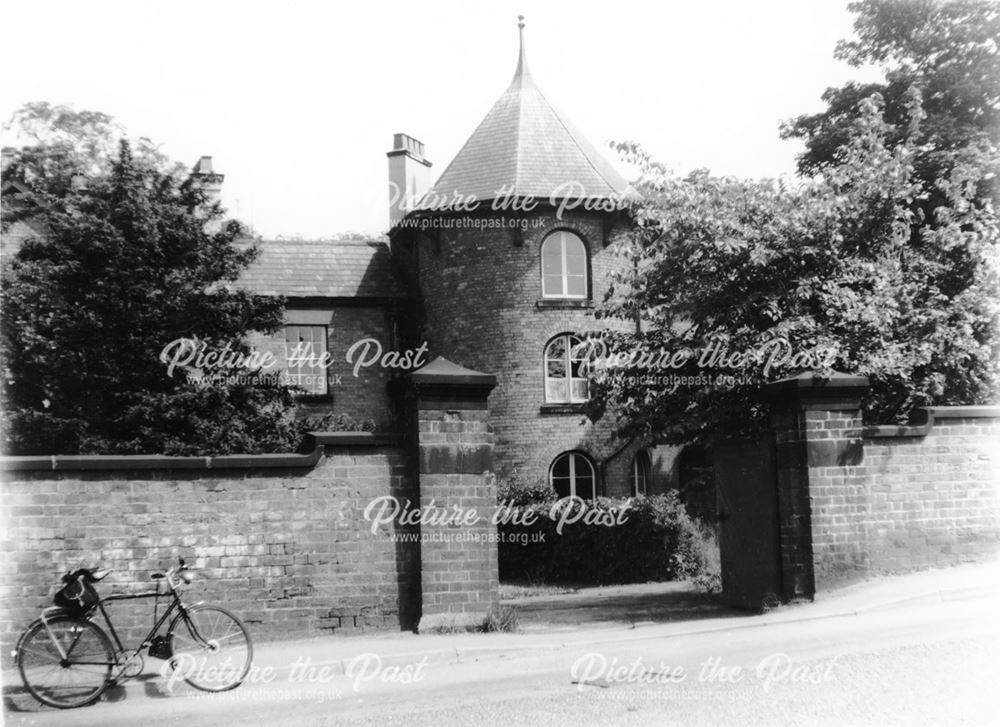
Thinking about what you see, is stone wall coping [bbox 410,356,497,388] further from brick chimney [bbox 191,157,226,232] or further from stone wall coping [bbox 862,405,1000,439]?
brick chimney [bbox 191,157,226,232]

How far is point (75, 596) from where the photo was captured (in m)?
8.12

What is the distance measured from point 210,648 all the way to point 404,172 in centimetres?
2234

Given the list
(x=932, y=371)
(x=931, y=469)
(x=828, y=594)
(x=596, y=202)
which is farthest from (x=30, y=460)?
(x=596, y=202)

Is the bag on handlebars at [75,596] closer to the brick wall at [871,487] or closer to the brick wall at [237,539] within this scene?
the brick wall at [237,539]

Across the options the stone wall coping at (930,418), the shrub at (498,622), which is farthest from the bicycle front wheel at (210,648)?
the stone wall coping at (930,418)

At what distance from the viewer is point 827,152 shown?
25656mm

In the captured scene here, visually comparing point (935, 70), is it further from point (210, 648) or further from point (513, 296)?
point (210, 648)

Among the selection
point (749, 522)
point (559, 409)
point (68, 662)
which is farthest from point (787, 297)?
point (559, 409)

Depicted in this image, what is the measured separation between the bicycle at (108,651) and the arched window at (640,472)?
1682 cm

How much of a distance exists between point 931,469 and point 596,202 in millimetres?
14452

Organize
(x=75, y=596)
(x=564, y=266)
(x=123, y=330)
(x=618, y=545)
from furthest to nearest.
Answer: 1. (x=564, y=266)
2. (x=618, y=545)
3. (x=123, y=330)
4. (x=75, y=596)

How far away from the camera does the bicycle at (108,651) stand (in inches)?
311

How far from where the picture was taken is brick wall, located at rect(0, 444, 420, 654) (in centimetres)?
891

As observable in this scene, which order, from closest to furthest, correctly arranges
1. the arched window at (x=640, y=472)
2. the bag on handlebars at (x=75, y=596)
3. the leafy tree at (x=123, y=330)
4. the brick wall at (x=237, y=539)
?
the bag on handlebars at (x=75, y=596)
the brick wall at (x=237, y=539)
the leafy tree at (x=123, y=330)
the arched window at (x=640, y=472)
